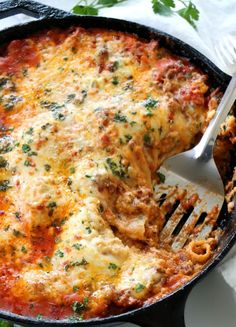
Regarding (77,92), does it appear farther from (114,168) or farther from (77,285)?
(77,285)

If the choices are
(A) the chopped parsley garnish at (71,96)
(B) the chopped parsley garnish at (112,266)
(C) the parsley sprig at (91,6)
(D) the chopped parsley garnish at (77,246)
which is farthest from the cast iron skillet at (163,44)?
(A) the chopped parsley garnish at (71,96)

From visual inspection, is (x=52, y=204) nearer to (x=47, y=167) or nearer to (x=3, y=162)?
(x=47, y=167)

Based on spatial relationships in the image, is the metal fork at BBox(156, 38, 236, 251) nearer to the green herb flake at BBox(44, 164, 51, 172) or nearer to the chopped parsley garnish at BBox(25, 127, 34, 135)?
the green herb flake at BBox(44, 164, 51, 172)

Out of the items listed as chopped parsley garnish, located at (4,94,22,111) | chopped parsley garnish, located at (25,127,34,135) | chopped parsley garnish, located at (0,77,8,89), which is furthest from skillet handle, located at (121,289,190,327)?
chopped parsley garnish, located at (0,77,8,89)

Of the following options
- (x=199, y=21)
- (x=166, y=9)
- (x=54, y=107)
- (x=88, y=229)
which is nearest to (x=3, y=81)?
(x=54, y=107)

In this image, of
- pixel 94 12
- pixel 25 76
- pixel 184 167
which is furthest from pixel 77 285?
pixel 94 12

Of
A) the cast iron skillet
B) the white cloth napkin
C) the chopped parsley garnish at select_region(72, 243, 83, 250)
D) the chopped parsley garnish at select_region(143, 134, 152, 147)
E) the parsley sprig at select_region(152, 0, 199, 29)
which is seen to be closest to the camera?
the cast iron skillet

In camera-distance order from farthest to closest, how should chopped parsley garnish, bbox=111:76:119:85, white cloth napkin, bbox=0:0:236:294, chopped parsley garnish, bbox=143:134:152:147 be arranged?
Result: white cloth napkin, bbox=0:0:236:294, chopped parsley garnish, bbox=111:76:119:85, chopped parsley garnish, bbox=143:134:152:147

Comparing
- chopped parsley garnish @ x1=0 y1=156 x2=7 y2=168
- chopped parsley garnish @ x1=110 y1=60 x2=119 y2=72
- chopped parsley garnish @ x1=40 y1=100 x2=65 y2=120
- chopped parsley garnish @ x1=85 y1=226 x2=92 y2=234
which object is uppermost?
chopped parsley garnish @ x1=110 y1=60 x2=119 y2=72
